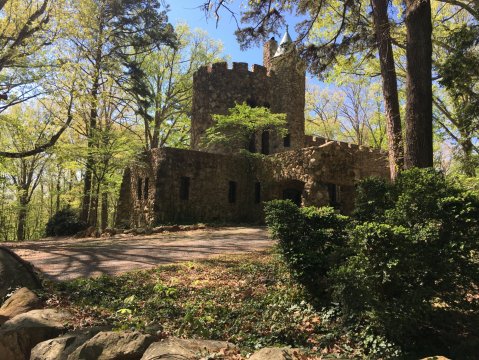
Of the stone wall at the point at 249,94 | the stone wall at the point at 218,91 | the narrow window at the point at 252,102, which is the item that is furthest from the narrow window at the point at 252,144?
the stone wall at the point at 218,91

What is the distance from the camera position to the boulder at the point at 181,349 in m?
3.51

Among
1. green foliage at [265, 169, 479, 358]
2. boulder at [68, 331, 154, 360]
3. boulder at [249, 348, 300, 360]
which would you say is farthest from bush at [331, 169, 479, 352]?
boulder at [68, 331, 154, 360]

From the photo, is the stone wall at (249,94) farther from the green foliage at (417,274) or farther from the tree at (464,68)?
the green foliage at (417,274)

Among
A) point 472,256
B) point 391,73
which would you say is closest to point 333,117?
point 391,73

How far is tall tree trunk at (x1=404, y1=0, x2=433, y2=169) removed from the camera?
263 inches

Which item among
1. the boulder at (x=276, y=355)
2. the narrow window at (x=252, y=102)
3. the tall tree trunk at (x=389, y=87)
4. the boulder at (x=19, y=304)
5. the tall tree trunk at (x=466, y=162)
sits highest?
the narrow window at (x=252, y=102)

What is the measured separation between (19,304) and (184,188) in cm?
1204

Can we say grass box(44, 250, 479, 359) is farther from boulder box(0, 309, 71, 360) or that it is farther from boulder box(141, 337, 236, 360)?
boulder box(141, 337, 236, 360)

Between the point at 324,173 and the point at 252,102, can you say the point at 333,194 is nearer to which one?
the point at 324,173

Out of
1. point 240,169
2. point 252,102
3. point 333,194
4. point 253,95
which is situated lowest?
point 333,194

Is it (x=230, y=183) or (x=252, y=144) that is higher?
(x=252, y=144)

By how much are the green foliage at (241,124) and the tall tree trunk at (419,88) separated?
11.3 meters

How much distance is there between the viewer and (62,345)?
14.3ft

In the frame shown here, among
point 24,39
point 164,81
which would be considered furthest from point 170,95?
point 24,39
